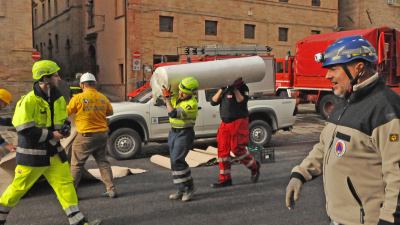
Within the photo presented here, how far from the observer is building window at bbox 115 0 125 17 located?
93.2 ft

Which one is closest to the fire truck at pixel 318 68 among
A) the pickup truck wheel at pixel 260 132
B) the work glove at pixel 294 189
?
the pickup truck wheel at pixel 260 132

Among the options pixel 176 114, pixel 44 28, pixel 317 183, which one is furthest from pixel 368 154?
pixel 44 28

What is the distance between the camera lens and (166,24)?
28469 millimetres

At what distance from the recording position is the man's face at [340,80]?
95.2 inches

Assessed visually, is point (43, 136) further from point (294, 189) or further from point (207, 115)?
point (207, 115)

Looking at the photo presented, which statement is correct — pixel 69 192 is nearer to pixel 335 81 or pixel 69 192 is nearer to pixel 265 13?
pixel 335 81

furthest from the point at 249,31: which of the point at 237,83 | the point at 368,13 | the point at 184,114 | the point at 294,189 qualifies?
the point at 294,189

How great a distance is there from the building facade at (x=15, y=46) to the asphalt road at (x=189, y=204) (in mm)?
17044

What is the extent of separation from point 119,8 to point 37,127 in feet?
85.6

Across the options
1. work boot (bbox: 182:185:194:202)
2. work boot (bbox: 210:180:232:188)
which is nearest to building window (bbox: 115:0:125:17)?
work boot (bbox: 210:180:232:188)

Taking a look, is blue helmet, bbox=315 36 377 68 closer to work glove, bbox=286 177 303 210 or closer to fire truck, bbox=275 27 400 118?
work glove, bbox=286 177 303 210

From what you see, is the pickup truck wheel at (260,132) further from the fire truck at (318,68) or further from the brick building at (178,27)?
the brick building at (178,27)

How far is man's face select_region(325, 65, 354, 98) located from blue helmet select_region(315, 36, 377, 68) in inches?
1.6

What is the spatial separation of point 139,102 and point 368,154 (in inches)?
311
